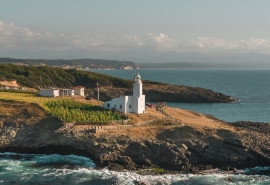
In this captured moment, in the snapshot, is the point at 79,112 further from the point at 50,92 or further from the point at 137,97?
the point at 50,92

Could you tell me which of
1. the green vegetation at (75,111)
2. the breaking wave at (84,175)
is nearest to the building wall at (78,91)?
the green vegetation at (75,111)

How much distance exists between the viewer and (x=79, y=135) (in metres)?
44.1

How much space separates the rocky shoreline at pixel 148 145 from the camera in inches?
1610

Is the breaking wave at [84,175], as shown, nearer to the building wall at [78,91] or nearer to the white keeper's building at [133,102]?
the white keeper's building at [133,102]

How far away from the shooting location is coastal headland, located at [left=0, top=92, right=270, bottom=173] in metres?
41.0

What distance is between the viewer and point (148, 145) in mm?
42344

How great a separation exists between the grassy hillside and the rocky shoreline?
58001 mm

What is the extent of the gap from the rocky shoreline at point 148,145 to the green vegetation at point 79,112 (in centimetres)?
184

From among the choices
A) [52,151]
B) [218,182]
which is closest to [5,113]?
[52,151]

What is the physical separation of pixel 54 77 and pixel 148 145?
255 ft

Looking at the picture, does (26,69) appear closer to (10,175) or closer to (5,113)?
(5,113)

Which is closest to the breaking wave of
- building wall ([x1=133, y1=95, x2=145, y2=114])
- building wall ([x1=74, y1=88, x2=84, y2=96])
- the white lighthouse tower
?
building wall ([x1=133, y1=95, x2=145, y2=114])

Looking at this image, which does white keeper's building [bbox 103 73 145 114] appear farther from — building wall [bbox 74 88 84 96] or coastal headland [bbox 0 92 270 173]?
building wall [bbox 74 88 84 96]

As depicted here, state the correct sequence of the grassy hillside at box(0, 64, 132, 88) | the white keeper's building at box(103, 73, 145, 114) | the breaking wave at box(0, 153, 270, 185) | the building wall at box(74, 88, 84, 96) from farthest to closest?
the grassy hillside at box(0, 64, 132, 88) < the building wall at box(74, 88, 84, 96) < the white keeper's building at box(103, 73, 145, 114) < the breaking wave at box(0, 153, 270, 185)
